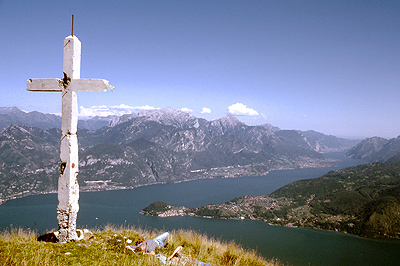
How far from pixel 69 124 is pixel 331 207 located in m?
142

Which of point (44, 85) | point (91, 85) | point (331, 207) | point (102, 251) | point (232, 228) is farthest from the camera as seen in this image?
point (331, 207)

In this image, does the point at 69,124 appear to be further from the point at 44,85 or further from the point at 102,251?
the point at 102,251

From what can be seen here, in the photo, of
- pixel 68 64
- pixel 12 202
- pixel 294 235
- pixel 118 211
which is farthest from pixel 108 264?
pixel 12 202

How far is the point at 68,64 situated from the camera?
828 cm

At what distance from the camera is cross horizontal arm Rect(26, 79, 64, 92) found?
8391mm

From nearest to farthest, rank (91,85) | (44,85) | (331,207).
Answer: (91,85), (44,85), (331,207)

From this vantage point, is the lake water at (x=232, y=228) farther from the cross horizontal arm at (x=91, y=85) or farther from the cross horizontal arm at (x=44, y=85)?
the cross horizontal arm at (x=91, y=85)

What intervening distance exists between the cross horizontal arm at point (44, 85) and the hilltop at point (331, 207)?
400 ft

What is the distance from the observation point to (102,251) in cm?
691

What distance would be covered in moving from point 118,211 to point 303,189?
117059mm

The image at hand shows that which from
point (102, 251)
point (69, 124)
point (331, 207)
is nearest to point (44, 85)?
A: point (69, 124)

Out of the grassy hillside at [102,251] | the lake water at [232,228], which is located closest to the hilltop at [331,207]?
the lake water at [232,228]

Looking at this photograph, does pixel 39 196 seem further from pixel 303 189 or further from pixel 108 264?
pixel 108 264

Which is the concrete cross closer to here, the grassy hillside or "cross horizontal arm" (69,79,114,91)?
"cross horizontal arm" (69,79,114,91)
